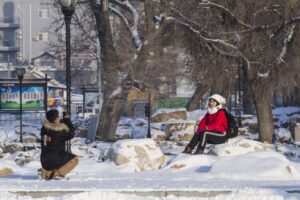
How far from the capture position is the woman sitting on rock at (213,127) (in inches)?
601

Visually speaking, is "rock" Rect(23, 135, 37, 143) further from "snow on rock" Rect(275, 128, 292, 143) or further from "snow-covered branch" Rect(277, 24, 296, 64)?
"snow on rock" Rect(275, 128, 292, 143)

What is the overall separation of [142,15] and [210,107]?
1622 centimetres

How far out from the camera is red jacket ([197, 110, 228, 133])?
50.2 ft

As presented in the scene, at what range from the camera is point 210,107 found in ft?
50.7

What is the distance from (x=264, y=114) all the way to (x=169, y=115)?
24.1 ft

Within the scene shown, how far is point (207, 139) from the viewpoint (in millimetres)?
15336

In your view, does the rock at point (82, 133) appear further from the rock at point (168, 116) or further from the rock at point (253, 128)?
the rock at point (253, 128)

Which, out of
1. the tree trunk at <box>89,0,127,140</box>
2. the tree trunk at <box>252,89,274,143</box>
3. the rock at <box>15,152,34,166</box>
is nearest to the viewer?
the rock at <box>15,152,34,166</box>

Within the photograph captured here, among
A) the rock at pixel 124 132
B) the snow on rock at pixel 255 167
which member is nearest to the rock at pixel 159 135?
the rock at pixel 124 132

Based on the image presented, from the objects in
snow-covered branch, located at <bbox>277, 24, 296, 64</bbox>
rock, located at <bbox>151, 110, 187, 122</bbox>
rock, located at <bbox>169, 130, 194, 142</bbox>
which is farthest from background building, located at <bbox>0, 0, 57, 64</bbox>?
snow-covered branch, located at <bbox>277, 24, 296, 64</bbox>


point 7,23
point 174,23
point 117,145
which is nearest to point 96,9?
point 174,23

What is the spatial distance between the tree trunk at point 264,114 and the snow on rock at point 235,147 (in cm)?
1038

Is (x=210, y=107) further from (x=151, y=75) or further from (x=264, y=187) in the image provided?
(x=151, y=75)

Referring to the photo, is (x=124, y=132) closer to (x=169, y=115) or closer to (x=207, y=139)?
(x=169, y=115)
